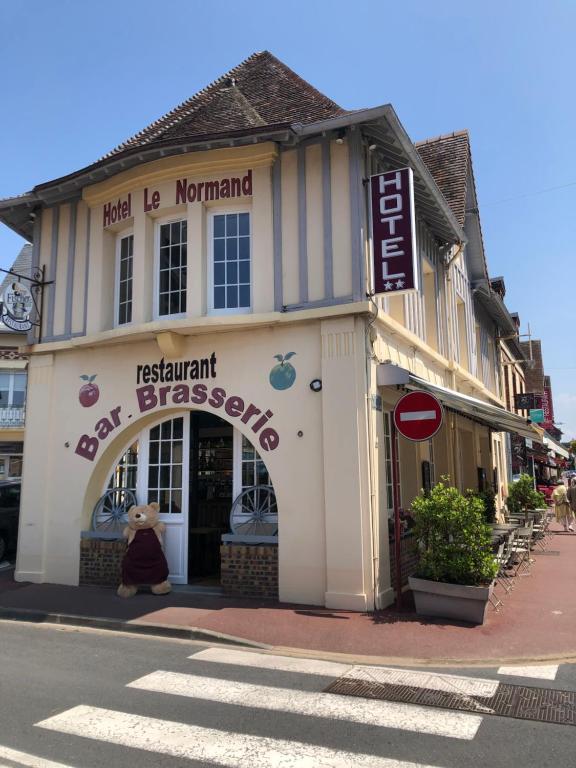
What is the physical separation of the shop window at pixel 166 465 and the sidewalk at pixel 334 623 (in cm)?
150

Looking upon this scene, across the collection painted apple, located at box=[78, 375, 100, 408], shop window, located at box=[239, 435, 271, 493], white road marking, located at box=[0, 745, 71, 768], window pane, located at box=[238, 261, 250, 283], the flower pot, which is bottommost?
white road marking, located at box=[0, 745, 71, 768]

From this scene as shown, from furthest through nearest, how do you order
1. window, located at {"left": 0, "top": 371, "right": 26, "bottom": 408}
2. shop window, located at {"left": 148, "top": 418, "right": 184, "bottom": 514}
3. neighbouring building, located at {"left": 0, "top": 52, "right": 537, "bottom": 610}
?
1. window, located at {"left": 0, "top": 371, "right": 26, "bottom": 408}
2. shop window, located at {"left": 148, "top": 418, "right": 184, "bottom": 514}
3. neighbouring building, located at {"left": 0, "top": 52, "right": 537, "bottom": 610}

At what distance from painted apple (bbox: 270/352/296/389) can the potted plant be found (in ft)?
8.30

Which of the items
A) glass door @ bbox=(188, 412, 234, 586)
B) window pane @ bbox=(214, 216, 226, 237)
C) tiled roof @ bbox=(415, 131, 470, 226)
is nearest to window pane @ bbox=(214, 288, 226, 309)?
window pane @ bbox=(214, 216, 226, 237)

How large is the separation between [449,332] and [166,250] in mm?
7192

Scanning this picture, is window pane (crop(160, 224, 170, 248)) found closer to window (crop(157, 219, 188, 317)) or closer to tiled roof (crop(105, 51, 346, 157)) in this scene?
window (crop(157, 219, 188, 317))

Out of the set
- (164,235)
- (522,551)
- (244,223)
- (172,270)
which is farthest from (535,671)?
(164,235)

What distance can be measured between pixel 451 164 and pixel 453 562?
36.0ft

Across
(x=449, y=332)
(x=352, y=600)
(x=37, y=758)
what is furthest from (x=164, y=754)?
(x=449, y=332)

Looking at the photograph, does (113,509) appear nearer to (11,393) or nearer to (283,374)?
(283,374)

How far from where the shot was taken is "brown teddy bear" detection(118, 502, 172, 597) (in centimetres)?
907

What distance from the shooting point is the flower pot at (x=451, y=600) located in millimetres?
7273

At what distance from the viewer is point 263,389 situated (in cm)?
901

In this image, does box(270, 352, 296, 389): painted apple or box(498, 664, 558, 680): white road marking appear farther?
box(270, 352, 296, 389): painted apple
